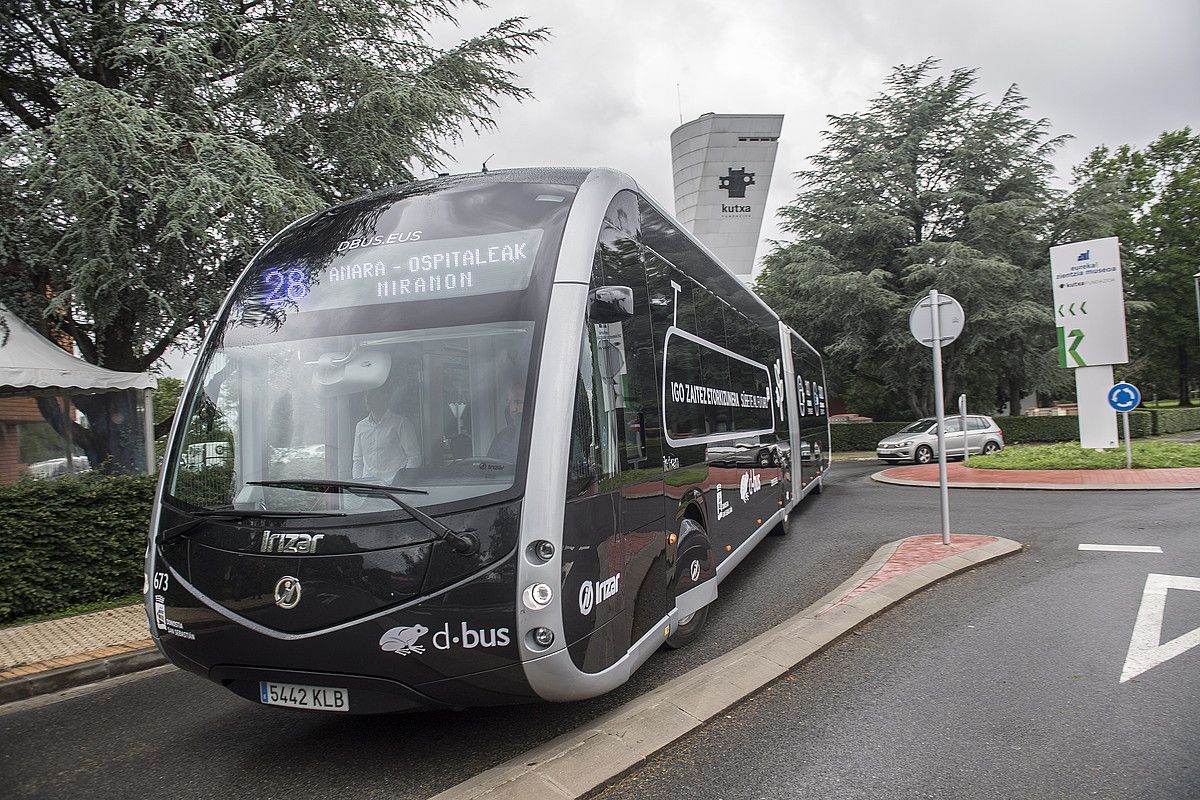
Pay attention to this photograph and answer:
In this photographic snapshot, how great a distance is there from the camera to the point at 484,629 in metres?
3.57

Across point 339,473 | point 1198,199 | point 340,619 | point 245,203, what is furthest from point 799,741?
point 1198,199

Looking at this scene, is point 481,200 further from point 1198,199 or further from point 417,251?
point 1198,199

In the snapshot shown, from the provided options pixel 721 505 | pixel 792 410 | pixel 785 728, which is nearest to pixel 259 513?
pixel 785 728

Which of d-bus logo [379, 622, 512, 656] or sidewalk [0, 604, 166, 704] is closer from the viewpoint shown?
d-bus logo [379, 622, 512, 656]

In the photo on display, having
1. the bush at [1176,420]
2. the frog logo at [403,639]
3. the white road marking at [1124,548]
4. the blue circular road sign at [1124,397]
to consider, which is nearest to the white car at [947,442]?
the blue circular road sign at [1124,397]

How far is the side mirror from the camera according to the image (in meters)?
4.12

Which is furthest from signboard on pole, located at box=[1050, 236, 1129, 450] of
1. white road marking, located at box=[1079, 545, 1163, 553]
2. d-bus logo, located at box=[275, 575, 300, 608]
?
d-bus logo, located at box=[275, 575, 300, 608]

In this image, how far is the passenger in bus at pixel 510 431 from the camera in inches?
148

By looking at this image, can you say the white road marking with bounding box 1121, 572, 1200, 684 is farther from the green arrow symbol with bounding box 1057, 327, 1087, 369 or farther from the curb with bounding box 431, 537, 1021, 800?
the green arrow symbol with bounding box 1057, 327, 1087, 369

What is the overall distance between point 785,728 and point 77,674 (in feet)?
16.3

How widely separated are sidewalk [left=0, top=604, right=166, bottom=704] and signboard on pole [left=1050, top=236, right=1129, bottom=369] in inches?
769

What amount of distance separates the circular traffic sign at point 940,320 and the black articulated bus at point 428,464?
17.1ft

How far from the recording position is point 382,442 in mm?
3939

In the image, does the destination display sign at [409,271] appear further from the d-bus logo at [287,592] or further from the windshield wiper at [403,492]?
the d-bus logo at [287,592]
